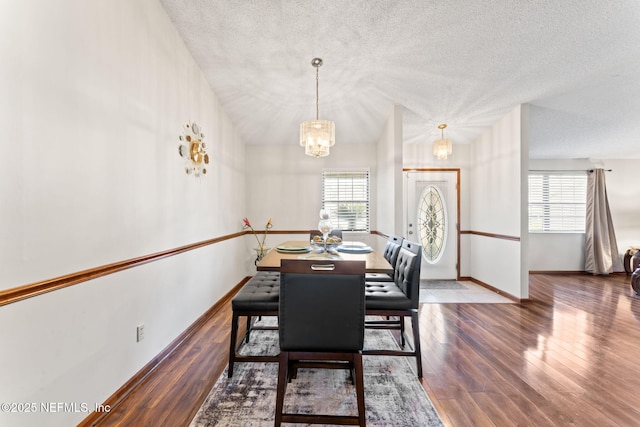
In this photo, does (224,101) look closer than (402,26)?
No

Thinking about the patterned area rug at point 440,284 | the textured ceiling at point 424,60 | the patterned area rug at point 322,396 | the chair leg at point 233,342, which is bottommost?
the patterned area rug at point 440,284

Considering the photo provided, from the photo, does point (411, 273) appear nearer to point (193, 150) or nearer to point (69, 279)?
point (69, 279)

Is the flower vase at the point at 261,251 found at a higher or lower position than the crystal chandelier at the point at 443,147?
lower

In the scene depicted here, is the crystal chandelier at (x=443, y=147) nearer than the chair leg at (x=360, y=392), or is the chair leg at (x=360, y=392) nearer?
the chair leg at (x=360, y=392)

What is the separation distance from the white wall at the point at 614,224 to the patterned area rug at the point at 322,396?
16.9 ft

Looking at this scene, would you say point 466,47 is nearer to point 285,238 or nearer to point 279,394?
point 279,394

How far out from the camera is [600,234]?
536 centimetres

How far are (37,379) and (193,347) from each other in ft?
4.27

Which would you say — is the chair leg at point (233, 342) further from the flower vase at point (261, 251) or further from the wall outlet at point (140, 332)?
the flower vase at point (261, 251)

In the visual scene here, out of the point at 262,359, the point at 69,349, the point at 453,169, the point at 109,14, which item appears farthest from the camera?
the point at 453,169

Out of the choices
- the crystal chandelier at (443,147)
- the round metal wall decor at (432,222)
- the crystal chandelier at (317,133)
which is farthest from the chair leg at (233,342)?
the round metal wall decor at (432,222)

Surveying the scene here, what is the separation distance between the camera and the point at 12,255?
1.13m

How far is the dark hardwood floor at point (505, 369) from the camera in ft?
5.36

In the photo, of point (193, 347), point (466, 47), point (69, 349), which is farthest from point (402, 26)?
point (193, 347)
